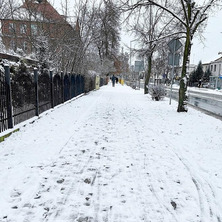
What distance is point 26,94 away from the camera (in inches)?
274

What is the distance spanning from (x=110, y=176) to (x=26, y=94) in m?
4.83

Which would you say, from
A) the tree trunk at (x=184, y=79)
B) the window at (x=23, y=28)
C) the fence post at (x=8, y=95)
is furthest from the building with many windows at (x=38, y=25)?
the fence post at (x=8, y=95)

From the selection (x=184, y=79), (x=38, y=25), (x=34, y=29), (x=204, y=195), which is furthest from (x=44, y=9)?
(x=204, y=195)

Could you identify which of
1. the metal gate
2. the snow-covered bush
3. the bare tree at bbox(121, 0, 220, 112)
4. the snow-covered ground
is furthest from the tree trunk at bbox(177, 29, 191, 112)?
the metal gate

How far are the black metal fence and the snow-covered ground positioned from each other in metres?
0.64

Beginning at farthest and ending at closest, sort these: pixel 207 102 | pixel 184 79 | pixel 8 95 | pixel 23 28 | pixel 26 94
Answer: pixel 207 102 < pixel 23 28 < pixel 184 79 < pixel 26 94 < pixel 8 95

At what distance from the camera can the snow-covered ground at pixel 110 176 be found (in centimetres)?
253

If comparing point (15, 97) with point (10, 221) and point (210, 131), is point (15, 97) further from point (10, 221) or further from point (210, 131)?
point (210, 131)

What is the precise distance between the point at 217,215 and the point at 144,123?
497 centimetres

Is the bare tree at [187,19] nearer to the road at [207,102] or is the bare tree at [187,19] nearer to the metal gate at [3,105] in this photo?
the road at [207,102]

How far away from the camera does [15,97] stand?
630 centimetres

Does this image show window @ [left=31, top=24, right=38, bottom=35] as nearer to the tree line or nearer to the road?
the tree line

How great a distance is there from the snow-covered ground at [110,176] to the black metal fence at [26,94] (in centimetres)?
64

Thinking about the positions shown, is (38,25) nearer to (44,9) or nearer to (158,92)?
(44,9)
